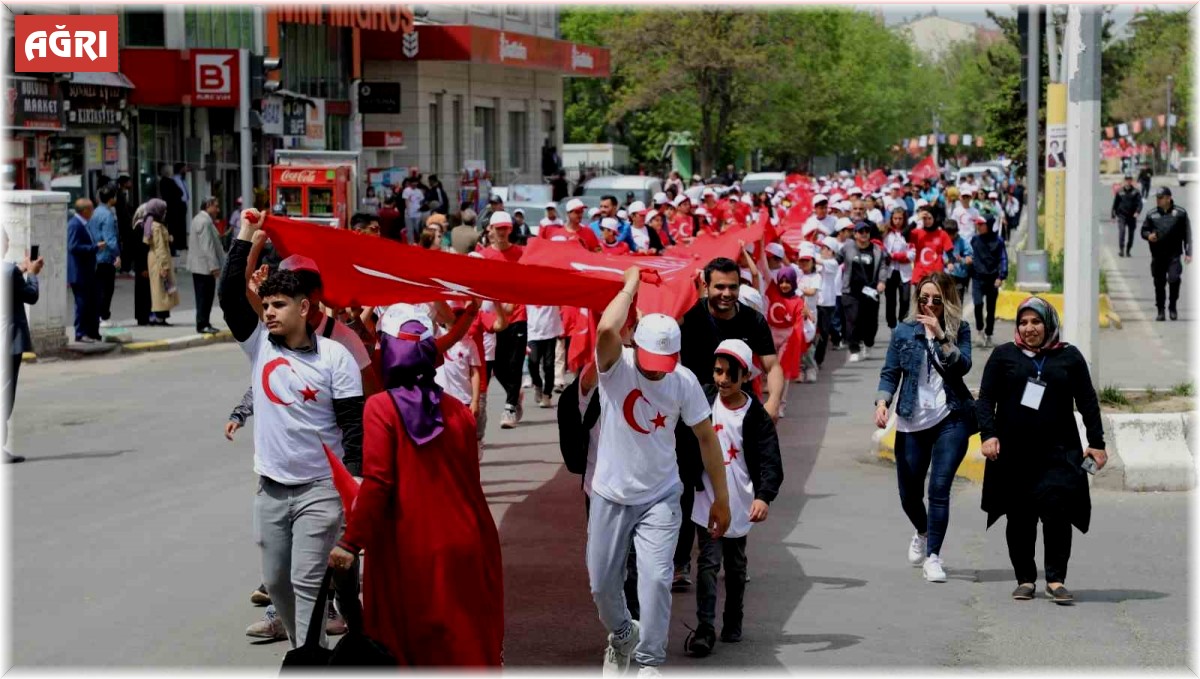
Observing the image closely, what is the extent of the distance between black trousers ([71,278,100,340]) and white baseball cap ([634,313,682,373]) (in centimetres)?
1436

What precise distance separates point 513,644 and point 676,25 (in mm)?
52276

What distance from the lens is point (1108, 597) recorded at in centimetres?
909

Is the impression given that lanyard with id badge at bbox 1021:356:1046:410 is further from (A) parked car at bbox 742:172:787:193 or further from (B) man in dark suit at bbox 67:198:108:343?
(A) parked car at bbox 742:172:787:193

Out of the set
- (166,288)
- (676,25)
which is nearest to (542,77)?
(676,25)

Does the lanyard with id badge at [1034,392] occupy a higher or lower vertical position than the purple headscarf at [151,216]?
lower

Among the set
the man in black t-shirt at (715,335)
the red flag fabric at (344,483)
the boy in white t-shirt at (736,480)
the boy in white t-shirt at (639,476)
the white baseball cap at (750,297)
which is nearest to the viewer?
the red flag fabric at (344,483)

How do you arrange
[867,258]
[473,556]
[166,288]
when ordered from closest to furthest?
[473,556] → [867,258] → [166,288]

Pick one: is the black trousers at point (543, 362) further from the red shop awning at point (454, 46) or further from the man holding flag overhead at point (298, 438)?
the red shop awning at point (454, 46)

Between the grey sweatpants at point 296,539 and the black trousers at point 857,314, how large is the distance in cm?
1359

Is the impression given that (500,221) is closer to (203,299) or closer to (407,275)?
(407,275)

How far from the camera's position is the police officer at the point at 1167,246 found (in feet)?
80.9

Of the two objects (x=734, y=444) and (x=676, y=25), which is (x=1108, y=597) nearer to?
(x=734, y=444)

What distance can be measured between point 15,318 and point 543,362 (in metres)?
4.85

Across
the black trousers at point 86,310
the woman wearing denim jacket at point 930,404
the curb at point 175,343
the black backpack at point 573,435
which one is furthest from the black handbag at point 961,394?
the curb at point 175,343
